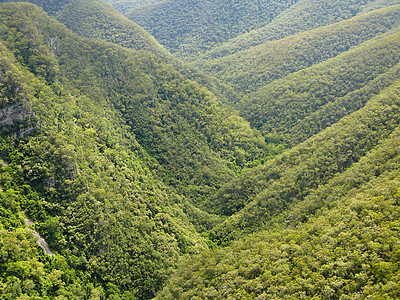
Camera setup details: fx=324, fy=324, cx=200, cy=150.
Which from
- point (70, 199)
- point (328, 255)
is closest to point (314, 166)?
point (328, 255)

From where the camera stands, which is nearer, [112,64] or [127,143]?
[127,143]

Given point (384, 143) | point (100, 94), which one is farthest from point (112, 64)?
point (384, 143)

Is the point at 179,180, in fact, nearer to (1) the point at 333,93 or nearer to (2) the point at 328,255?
(2) the point at 328,255

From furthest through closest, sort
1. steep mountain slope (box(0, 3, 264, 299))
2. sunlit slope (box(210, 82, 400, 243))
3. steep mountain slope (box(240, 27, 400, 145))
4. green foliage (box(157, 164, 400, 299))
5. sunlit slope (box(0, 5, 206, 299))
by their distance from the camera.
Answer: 1. steep mountain slope (box(240, 27, 400, 145))
2. sunlit slope (box(210, 82, 400, 243))
3. steep mountain slope (box(0, 3, 264, 299))
4. sunlit slope (box(0, 5, 206, 299))
5. green foliage (box(157, 164, 400, 299))

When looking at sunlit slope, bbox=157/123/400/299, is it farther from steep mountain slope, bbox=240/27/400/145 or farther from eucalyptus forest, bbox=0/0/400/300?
steep mountain slope, bbox=240/27/400/145

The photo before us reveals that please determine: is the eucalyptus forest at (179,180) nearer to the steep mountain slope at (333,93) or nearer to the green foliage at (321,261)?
the green foliage at (321,261)

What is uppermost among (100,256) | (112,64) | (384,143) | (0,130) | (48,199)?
(112,64)

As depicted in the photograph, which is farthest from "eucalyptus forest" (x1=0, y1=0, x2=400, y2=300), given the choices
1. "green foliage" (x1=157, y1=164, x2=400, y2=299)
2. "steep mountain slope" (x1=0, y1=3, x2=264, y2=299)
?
"steep mountain slope" (x1=0, y1=3, x2=264, y2=299)

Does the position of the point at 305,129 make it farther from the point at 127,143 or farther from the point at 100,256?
the point at 100,256

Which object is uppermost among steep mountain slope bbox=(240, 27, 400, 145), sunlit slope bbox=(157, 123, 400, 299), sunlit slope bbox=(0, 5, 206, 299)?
sunlit slope bbox=(0, 5, 206, 299)
